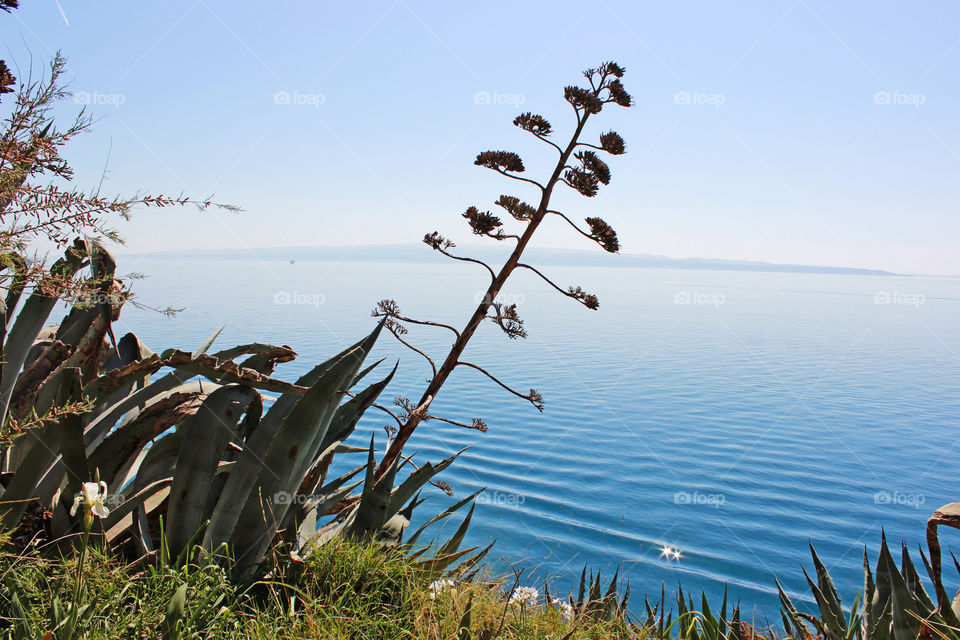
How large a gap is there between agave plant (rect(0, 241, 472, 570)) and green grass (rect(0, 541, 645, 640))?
11cm

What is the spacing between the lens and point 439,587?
1.96 m

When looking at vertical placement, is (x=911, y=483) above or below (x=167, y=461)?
above

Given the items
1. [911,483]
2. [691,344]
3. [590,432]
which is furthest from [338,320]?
[911,483]

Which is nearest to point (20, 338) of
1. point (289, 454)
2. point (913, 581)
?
point (289, 454)

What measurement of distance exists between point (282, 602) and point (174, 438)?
649 millimetres

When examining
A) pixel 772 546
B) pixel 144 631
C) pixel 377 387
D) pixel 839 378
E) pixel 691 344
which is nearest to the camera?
pixel 144 631

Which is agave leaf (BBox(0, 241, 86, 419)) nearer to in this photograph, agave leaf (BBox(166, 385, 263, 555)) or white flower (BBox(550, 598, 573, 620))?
agave leaf (BBox(166, 385, 263, 555))

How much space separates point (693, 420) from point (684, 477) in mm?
3373

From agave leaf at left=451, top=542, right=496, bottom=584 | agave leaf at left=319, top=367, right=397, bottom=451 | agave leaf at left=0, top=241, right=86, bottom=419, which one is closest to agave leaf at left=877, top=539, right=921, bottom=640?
agave leaf at left=451, top=542, right=496, bottom=584

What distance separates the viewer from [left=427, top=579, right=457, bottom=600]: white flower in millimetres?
1898

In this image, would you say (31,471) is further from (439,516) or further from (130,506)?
(439,516)

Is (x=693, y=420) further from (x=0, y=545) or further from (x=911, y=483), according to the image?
(x=0, y=545)

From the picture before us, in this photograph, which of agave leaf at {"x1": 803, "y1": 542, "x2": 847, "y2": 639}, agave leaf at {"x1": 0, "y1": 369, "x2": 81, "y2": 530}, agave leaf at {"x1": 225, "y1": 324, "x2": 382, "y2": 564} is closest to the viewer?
agave leaf at {"x1": 225, "y1": 324, "x2": 382, "y2": 564}

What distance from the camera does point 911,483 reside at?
11.1m
